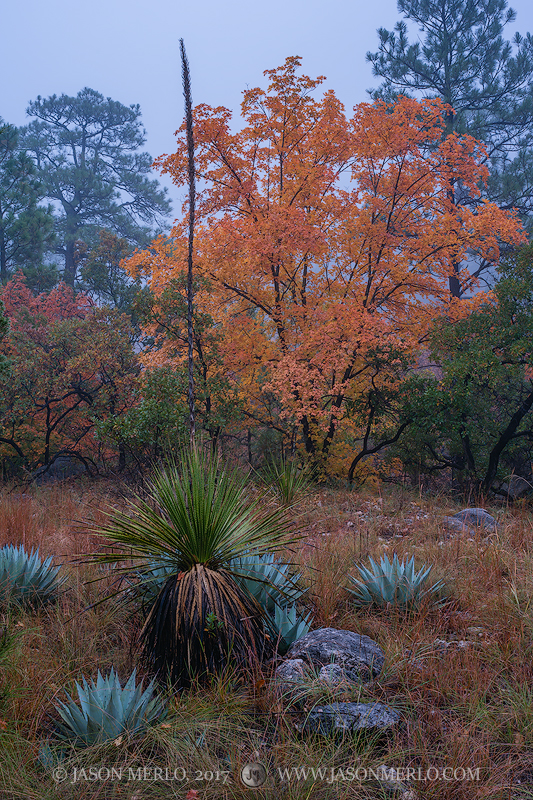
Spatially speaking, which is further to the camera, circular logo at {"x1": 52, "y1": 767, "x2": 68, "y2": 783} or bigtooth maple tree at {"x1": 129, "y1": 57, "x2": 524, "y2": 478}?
bigtooth maple tree at {"x1": 129, "y1": 57, "x2": 524, "y2": 478}

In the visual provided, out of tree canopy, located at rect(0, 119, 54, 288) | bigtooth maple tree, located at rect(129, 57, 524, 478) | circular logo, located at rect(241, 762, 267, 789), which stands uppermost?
tree canopy, located at rect(0, 119, 54, 288)

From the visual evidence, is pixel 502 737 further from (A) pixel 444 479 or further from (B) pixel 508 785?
(A) pixel 444 479

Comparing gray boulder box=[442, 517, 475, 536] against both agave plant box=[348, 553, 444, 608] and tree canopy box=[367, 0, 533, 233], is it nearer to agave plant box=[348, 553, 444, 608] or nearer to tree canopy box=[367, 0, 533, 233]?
agave plant box=[348, 553, 444, 608]

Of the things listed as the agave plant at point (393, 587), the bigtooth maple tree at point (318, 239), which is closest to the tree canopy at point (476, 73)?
the bigtooth maple tree at point (318, 239)

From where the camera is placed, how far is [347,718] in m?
2.61

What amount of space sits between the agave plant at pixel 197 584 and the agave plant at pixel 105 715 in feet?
1.12

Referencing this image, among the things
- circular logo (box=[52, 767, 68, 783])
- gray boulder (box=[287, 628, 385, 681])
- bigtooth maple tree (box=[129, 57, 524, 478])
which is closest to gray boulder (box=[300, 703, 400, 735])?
gray boulder (box=[287, 628, 385, 681])

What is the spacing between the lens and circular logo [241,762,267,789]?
223cm

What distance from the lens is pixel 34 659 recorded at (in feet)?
10.5

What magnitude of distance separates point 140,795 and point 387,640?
173 cm

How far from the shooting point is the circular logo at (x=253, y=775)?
2.23 metres

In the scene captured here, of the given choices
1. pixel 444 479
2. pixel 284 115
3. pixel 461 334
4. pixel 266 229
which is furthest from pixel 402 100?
pixel 444 479

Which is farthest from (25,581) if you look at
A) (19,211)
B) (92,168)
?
(92,168)

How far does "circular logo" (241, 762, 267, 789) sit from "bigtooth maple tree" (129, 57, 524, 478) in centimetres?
703
